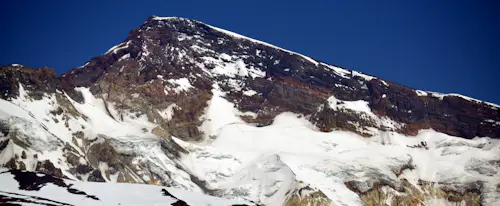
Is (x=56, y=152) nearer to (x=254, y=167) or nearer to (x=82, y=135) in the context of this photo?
(x=82, y=135)

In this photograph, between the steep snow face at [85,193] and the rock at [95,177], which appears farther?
the rock at [95,177]

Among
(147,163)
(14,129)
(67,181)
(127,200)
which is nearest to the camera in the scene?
(127,200)

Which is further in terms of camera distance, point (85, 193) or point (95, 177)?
point (95, 177)

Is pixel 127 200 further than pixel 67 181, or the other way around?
pixel 67 181

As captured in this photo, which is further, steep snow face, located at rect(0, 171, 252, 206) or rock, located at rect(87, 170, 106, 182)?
rock, located at rect(87, 170, 106, 182)

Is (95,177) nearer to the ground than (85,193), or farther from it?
farther from it

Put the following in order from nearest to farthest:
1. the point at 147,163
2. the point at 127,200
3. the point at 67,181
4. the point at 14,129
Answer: the point at 127,200 < the point at 67,181 < the point at 14,129 < the point at 147,163

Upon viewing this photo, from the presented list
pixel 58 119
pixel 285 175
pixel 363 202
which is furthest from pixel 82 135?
pixel 363 202

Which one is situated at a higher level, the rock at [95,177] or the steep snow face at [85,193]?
the rock at [95,177]
